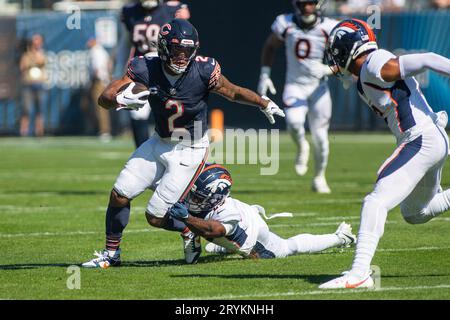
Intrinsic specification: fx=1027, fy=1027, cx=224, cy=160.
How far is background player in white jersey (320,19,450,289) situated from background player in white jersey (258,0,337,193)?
5144 millimetres

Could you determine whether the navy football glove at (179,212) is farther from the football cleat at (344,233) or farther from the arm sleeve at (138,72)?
the football cleat at (344,233)

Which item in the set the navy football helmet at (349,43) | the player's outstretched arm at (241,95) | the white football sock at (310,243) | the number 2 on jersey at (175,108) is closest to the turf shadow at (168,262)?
the white football sock at (310,243)

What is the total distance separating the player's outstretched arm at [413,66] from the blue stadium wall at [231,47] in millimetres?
14479

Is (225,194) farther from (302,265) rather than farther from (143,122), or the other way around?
(143,122)

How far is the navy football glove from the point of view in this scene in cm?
660

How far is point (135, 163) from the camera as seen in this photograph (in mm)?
7086

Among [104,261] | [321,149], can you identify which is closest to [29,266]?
[104,261]

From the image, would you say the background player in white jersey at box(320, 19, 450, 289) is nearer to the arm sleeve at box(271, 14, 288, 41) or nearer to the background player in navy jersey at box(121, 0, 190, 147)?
the background player in navy jersey at box(121, 0, 190, 147)

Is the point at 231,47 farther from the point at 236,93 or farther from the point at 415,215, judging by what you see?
the point at 415,215

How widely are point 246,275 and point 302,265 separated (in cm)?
54

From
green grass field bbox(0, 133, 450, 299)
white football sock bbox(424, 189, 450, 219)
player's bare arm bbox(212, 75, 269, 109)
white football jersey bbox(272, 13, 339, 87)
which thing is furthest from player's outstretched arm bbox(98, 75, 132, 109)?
white football jersey bbox(272, 13, 339, 87)

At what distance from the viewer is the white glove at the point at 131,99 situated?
21.8 feet

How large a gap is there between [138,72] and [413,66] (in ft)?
6.50
